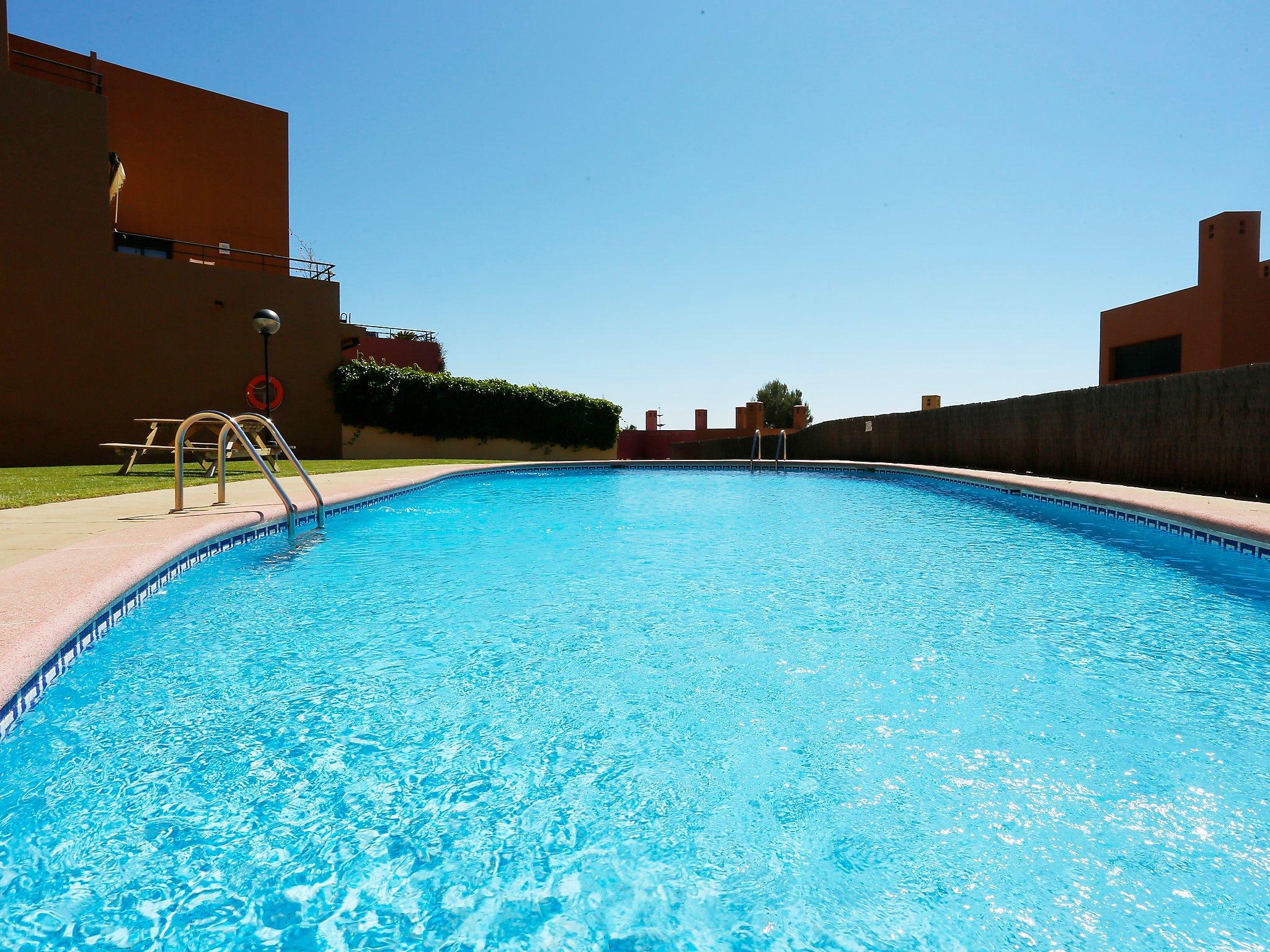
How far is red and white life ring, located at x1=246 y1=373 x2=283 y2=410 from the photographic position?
56.0 ft

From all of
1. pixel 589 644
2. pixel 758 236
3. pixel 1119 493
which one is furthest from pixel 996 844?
pixel 758 236

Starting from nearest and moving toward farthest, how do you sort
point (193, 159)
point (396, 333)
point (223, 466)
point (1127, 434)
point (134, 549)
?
point (134, 549), point (223, 466), point (1127, 434), point (193, 159), point (396, 333)

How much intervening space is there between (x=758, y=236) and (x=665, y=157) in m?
4.12

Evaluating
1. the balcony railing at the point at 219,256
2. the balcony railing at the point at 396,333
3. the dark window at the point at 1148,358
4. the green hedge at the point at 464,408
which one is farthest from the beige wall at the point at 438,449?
the dark window at the point at 1148,358

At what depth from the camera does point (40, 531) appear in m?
4.55

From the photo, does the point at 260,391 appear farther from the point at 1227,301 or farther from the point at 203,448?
the point at 1227,301

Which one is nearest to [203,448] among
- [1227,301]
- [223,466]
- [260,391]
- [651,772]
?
[223,466]

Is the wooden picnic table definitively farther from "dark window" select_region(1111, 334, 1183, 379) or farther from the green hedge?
"dark window" select_region(1111, 334, 1183, 379)

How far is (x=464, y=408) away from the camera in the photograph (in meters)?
21.4

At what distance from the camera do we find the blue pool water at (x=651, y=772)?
1.49 meters

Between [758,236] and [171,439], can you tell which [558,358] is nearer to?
[758,236]

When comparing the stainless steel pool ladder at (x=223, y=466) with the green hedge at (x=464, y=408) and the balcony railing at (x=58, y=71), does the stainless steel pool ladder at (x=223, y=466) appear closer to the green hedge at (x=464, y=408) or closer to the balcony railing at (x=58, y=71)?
the green hedge at (x=464, y=408)

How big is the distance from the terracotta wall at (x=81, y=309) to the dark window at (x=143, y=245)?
5.17 feet

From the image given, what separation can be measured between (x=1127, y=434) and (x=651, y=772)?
10.6 m
